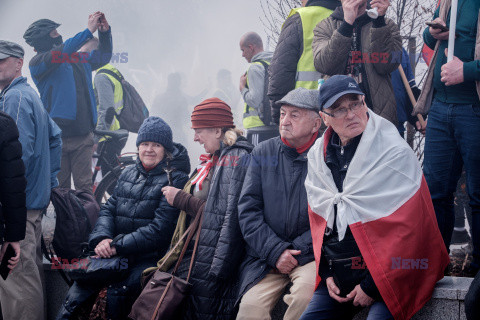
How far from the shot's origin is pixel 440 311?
2947 millimetres

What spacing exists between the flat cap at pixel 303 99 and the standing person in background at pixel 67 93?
2.85m

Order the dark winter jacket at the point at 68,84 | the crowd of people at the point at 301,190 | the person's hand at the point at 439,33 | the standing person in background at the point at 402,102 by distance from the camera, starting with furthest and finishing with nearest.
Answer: the dark winter jacket at the point at 68,84
the standing person in background at the point at 402,102
the person's hand at the point at 439,33
the crowd of people at the point at 301,190

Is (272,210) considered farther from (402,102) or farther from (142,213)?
(402,102)

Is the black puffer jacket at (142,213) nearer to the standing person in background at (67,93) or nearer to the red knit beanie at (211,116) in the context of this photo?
the red knit beanie at (211,116)

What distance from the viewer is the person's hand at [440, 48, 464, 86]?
3176mm

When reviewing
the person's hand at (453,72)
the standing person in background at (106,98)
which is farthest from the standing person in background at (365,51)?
the standing person in background at (106,98)

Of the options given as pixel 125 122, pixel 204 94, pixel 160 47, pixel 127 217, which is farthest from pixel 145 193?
pixel 160 47

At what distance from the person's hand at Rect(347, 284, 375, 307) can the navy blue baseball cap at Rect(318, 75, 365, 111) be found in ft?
3.13

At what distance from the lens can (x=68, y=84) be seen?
5719 mm

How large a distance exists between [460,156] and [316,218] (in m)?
1.05

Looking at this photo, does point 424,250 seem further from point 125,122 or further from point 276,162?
point 125,122

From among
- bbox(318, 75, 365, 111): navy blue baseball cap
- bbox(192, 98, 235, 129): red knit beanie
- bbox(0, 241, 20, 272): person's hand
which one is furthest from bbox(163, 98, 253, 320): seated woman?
bbox(0, 241, 20, 272): person's hand

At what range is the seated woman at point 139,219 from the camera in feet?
12.8

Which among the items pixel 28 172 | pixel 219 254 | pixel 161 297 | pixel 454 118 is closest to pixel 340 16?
A: pixel 454 118
